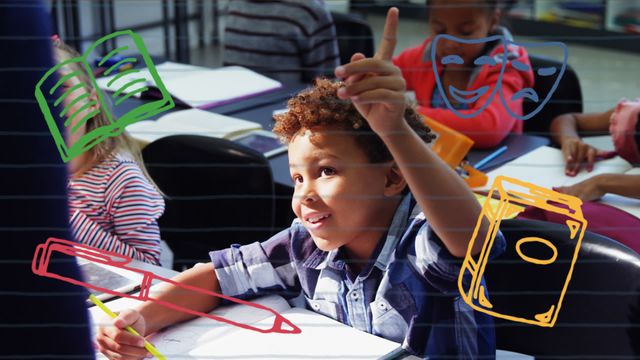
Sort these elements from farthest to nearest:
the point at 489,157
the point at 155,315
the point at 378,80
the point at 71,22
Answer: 1. the point at 71,22
2. the point at 489,157
3. the point at 155,315
4. the point at 378,80

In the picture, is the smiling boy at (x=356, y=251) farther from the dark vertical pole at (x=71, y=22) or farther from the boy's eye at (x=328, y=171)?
the dark vertical pole at (x=71, y=22)

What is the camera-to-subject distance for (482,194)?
169cm

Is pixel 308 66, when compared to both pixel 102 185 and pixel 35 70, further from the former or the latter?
pixel 35 70

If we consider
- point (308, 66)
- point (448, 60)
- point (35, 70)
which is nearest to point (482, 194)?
point (448, 60)

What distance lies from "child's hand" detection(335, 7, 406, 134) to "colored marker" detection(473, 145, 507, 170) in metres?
1.24

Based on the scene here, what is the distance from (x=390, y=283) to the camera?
1053mm

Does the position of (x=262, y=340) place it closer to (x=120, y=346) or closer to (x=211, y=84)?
(x=120, y=346)

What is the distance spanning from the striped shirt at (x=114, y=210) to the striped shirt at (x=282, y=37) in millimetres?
1076

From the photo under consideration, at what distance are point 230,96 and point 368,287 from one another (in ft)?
4.62

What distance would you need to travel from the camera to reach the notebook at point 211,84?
2359 mm

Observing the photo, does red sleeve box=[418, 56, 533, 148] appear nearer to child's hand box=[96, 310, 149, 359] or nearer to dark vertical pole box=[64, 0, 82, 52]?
child's hand box=[96, 310, 149, 359]

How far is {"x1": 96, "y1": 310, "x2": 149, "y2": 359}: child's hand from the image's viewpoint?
1002 mm

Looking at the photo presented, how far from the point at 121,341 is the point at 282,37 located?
1.65m

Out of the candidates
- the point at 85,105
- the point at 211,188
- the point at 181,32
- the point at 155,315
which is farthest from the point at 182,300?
the point at 181,32
